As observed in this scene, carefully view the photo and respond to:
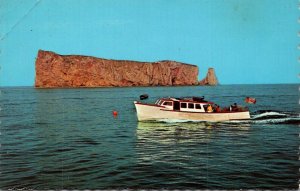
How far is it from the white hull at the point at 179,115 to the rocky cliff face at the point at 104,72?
111639mm

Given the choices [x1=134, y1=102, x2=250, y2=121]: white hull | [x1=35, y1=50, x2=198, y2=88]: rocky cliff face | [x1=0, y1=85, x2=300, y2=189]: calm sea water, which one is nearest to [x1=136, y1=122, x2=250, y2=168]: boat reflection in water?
[x1=0, y1=85, x2=300, y2=189]: calm sea water

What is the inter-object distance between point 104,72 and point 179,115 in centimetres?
12579

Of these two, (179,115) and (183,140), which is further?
(179,115)

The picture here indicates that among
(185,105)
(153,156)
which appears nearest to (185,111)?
(185,105)

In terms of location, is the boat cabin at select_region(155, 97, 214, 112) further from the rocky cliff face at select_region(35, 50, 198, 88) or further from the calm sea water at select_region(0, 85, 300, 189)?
the rocky cliff face at select_region(35, 50, 198, 88)

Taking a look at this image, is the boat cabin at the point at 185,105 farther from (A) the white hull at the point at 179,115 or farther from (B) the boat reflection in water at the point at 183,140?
(B) the boat reflection in water at the point at 183,140

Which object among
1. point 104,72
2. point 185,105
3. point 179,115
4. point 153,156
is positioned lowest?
point 153,156

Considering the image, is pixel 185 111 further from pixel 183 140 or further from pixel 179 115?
pixel 183 140

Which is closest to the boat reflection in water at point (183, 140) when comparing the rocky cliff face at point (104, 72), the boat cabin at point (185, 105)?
the boat cabin at point (185, 105)

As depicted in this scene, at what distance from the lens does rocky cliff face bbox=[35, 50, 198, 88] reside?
140750mm

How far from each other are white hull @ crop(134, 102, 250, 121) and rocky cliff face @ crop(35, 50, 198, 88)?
111639 mm

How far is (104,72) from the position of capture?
155 metres

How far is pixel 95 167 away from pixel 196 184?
4824 millimetres

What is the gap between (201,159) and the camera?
712 inches
